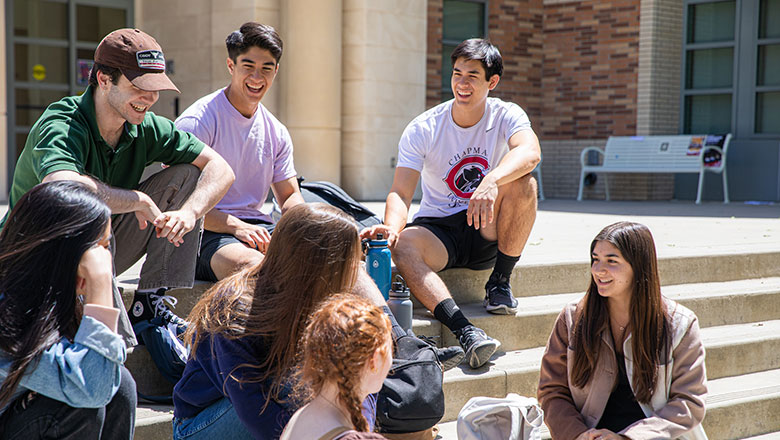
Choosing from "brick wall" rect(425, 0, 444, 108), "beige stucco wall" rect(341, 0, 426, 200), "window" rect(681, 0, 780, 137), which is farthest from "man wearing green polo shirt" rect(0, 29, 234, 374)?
"window" rect(681, 0, 780, 137)

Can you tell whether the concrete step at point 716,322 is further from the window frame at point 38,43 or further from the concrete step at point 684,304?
the window frame at point 38,43

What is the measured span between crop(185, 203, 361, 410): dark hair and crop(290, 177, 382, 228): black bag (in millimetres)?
2126

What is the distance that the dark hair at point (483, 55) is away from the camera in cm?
433

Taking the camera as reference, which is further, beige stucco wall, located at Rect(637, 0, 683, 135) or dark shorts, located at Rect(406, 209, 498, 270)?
beige stucco wall, located at Rect(637, 0, 683, 135)

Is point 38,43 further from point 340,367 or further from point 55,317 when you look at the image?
point 340,367

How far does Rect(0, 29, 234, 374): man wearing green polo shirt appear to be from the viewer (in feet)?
10.3

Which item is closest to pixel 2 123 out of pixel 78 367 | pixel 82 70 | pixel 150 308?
pixel 82 70

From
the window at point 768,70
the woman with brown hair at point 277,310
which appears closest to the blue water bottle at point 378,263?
the woman with brown hair at point 277,310

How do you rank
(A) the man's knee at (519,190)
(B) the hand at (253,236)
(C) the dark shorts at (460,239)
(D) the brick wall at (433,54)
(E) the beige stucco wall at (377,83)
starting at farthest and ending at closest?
(D) the brick wall at (433,54) → (E) the beige stucco wall at (377,83) → (C) the dark shorts at (460,239) → (A) the man's knee at (519,190) → (B) the hand at (253,236)

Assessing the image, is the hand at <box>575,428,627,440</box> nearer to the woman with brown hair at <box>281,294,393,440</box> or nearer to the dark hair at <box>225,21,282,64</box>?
the woman with brown hair at <box>281,294,393,440</box>

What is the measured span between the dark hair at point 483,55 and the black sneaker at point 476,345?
1.40 meters

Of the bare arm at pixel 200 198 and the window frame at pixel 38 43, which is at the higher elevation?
the window frame at pixel 38 43

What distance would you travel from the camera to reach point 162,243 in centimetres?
344

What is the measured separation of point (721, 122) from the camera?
12.1 m
